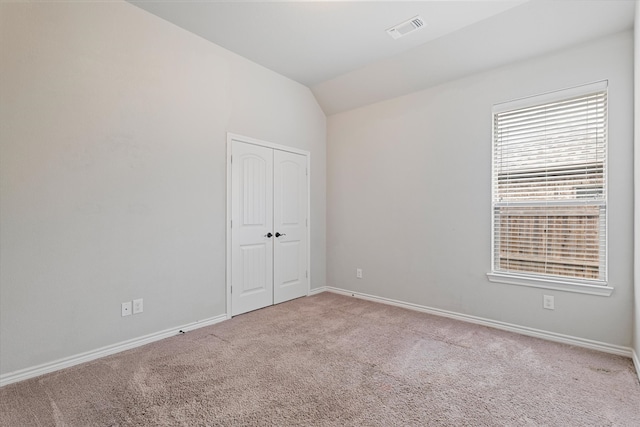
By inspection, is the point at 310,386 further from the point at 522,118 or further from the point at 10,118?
the point at 522,118

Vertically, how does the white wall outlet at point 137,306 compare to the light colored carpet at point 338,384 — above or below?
above

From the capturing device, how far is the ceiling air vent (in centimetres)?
286

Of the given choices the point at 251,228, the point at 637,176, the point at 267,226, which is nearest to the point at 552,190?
the point at 637,176

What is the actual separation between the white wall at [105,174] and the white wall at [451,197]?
183cm

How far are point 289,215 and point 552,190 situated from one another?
9.68 ft

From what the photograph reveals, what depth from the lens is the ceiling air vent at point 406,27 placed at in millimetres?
2861

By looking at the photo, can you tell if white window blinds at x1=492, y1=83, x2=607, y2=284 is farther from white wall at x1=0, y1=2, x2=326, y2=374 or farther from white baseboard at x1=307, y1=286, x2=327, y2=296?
white wall at x1=0, y1=2, x2=326, y2=374

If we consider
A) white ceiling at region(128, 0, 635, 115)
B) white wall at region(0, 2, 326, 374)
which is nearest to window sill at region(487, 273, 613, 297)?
white ceiling at region(128, 0, 635, 115)

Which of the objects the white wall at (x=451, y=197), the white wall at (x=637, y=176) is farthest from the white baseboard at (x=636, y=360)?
the white wall at (x=451, y=197)

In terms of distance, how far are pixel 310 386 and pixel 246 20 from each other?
3.16 m

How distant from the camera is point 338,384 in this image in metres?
2.13

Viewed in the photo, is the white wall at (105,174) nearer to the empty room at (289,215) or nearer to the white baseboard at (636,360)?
the empty room at (289,215)

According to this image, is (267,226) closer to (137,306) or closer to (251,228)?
(251,228)

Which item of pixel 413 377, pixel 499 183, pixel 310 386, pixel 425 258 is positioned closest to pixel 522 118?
pixel 499 183
